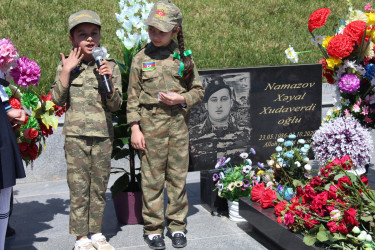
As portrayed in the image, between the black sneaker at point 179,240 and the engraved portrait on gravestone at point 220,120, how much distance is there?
2.73 feet

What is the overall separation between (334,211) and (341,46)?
1714 mm

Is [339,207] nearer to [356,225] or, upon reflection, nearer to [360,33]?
[356,225]

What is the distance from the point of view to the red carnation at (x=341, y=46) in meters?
4.67

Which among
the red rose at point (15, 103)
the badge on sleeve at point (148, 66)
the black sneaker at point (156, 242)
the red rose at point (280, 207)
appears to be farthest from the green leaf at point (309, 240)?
the red rose at point (15, 103)

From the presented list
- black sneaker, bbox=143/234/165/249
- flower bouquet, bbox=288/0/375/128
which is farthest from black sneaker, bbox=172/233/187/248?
flower bouquet, bbox=288/0/375/128

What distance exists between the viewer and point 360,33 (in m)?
4.72

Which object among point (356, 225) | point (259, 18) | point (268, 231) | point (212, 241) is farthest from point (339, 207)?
point (259, 18)

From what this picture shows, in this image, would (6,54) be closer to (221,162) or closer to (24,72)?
(24,72)

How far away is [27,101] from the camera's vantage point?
4.26 meters

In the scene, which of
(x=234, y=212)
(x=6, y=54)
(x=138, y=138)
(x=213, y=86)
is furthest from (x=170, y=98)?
(x=234, y=212)

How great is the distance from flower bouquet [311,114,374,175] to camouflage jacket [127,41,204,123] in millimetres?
1258

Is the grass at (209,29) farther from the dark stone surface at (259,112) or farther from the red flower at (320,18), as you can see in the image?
the red flower at (320,18)

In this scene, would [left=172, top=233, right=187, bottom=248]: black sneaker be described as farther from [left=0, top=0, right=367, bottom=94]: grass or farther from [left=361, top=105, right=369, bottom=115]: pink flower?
[left=0, top=0, right=367, bottom=94]: grass

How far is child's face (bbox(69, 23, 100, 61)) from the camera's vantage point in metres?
3.92
